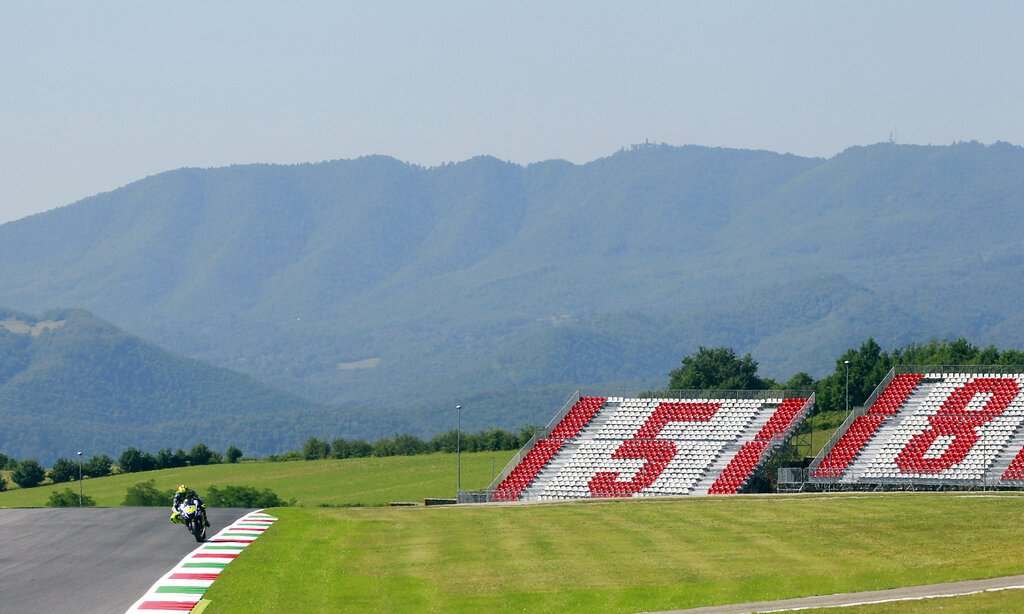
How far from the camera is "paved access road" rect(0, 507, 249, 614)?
34906 millimetres

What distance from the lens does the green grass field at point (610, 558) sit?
116 ft

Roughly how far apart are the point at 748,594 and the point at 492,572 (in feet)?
26.0

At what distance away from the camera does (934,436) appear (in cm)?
7719

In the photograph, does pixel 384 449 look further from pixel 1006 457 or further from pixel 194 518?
pixel 194 518

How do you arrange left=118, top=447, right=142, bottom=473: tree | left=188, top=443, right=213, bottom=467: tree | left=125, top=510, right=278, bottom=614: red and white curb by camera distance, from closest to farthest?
1. left=125, top=510, right=278, bottom=614: red and white curb
2. left=118, top=447, right=142, bottom=473: tree
3. left=188, top=443, right=213, bottom=467: tree

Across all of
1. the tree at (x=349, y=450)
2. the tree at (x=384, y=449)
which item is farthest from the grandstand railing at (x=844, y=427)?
the tree at (x=349, y=450)

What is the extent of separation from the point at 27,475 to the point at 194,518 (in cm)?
8917

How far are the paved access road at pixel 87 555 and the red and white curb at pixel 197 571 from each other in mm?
406

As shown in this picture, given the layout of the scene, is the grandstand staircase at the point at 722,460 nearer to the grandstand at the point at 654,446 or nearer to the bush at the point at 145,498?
the grandstand at the point at 654,446

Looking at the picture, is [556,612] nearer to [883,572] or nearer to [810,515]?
[883,572]

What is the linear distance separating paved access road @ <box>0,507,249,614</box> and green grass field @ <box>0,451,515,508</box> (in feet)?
150

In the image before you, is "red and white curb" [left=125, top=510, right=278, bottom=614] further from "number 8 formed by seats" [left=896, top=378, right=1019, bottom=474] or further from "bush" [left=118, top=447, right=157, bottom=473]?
"bush" [left=118, top=447, right=157, bottom=473]

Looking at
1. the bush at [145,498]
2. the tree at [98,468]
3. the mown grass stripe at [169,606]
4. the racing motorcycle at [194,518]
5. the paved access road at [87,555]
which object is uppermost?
the racing motorcycle at [194,518]

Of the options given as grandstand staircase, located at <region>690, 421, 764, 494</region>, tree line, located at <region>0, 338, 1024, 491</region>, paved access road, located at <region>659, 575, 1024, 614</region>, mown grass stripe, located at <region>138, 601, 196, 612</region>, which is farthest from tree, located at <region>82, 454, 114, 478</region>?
paved access road, located at <region>659, 575, 1024, 614</region>
